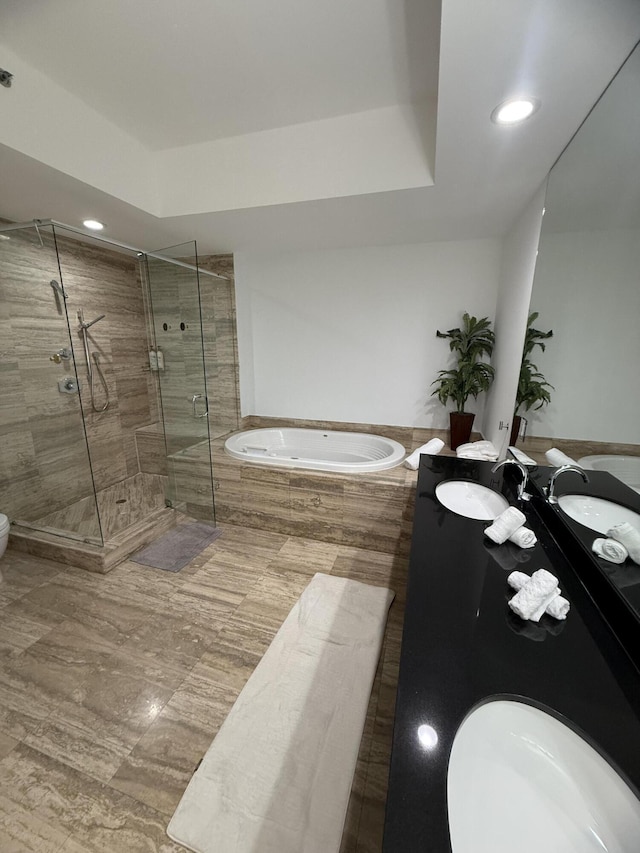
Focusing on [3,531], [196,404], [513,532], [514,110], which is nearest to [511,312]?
[514,110]

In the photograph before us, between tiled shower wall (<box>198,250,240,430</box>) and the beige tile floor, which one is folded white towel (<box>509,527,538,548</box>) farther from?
tiled shower wall (<box>198,250,240,430</box>)

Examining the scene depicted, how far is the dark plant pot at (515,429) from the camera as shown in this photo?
1.85 meters

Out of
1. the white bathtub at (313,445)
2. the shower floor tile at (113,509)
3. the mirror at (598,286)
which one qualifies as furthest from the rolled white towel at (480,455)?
the shower floor tile at (113,509)

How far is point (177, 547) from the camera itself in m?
2.53

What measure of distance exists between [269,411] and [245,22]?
2.80 m

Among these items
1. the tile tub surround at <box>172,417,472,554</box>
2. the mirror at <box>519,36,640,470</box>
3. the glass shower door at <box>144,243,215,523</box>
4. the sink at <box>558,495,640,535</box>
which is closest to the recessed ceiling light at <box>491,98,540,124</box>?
the mirror at <box>519,36,640,470</box>

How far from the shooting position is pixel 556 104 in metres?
1.22

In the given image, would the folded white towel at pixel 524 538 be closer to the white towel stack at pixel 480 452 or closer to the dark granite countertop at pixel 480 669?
the dark granite countertop at pixel 480 669

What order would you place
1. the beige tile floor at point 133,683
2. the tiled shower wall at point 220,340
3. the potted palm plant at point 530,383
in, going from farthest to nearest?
1. the tiled shower wall at point 220,340
2. the potted palm plant at point 530,383
3. the beige tile floor at point 133,683

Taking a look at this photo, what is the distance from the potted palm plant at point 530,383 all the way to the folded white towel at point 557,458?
0.74 ft

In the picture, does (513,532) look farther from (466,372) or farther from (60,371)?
(60,371)

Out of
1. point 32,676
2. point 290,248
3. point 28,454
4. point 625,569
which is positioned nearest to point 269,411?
point 290,248

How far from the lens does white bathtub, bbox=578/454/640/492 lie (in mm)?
931

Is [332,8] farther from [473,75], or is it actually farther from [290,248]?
[290,248]
